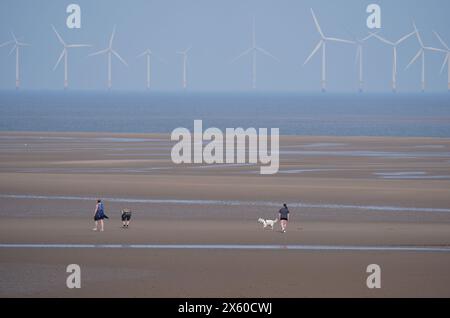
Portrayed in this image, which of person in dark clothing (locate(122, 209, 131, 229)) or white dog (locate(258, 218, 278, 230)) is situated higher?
person in dark clothing (locate(122, 209, 131, 229))

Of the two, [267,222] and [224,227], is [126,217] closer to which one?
[224,227]

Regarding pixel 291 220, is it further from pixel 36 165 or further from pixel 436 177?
pixel 36 165

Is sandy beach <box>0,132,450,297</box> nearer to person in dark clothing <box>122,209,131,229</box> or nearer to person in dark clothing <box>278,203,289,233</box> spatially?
person in dark clothing <box>278,203,289,233</box>

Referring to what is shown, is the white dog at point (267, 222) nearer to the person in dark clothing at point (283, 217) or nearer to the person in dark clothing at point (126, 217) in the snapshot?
the person in dark clothing at point (283, 217)

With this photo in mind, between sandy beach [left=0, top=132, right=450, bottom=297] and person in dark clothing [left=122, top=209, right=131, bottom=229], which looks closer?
sandy beach [left=0, top=132, right=450, bottom=297]

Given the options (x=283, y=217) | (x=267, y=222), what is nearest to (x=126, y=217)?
(x=267, y=222)

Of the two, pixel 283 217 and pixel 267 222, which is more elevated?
pixel 283 217

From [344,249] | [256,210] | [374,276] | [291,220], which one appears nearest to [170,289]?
[374,276]

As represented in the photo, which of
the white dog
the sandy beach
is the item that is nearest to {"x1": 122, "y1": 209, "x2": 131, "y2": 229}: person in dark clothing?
the sandy beach
